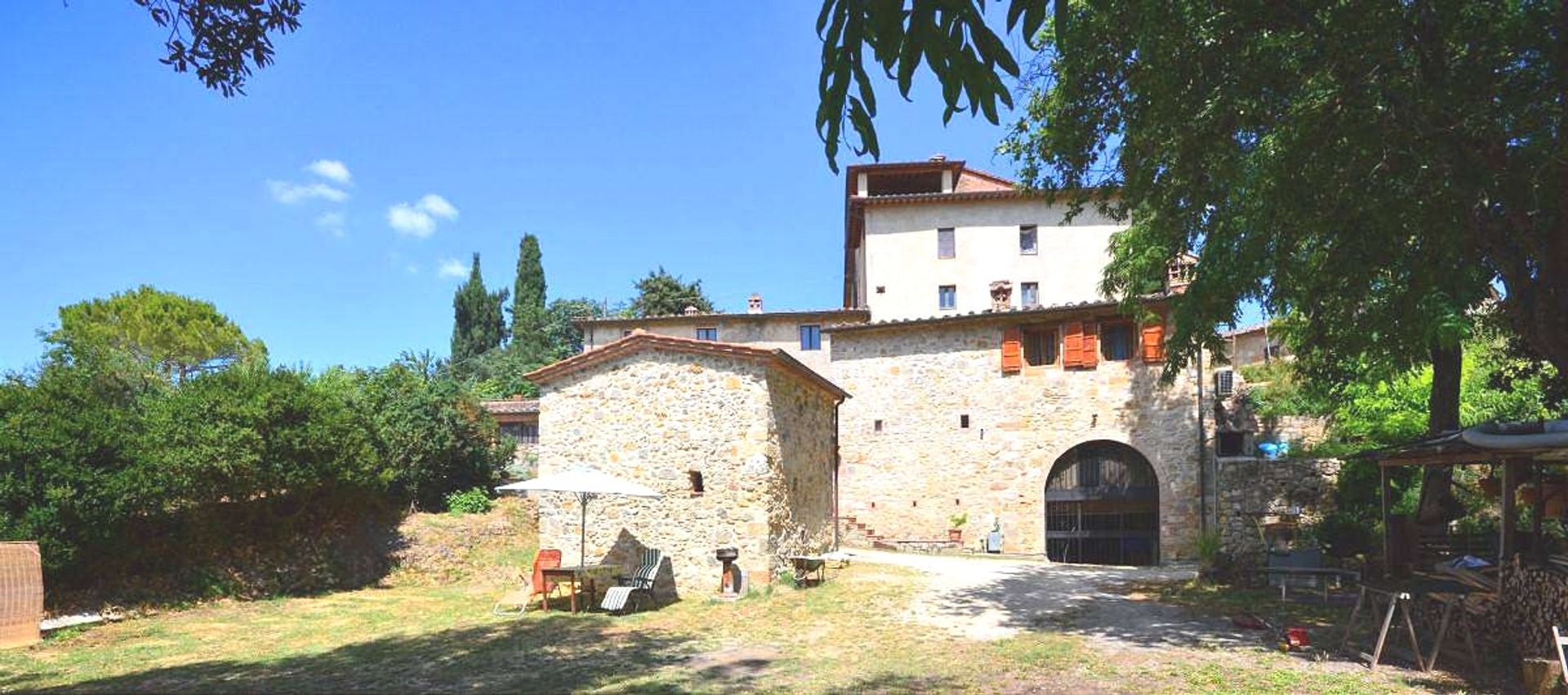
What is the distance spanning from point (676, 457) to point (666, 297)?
26940 millimetres

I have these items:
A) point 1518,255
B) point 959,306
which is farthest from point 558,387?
point 959,306

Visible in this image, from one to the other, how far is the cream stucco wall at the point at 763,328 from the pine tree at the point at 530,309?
15218 millimetres

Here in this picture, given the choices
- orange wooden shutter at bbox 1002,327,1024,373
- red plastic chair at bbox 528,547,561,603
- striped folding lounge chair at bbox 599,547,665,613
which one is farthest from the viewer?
orange wooden shutter at bbox 1002,327,1024,373

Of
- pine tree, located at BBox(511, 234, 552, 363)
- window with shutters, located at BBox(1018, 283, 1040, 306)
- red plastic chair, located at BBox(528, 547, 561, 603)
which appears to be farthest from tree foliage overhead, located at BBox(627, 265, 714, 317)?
red plastic chair, located at BBox(528, 547, 561, 603)

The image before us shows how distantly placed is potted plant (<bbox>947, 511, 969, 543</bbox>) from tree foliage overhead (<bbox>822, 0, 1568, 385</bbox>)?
1151 cm

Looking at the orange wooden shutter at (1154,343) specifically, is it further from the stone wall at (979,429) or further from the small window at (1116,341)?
the small window at (1116,341)

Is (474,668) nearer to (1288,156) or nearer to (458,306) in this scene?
(1288,156)

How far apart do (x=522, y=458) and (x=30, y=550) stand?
14.1 metres

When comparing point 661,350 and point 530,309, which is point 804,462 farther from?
point 530,309

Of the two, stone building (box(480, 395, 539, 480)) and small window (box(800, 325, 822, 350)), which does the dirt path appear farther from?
stone building (box(480, 395, 539, 480))

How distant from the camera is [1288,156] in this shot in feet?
24.9

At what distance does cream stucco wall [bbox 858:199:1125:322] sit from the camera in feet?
94.3

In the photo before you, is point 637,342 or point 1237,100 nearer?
point 1237,100

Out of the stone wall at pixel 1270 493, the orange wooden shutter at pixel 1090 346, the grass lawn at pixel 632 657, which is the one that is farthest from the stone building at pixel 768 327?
the grass lawn at pixel 632 657
